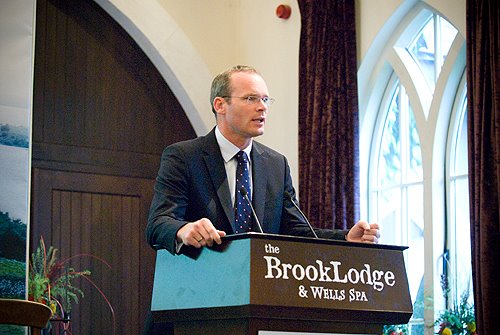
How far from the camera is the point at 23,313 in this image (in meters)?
2.16

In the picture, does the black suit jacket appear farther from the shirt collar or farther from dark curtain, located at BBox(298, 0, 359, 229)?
dark curtain, located at BBox(298, 0, 359, 229)

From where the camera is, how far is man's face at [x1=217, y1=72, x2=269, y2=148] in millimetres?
3357

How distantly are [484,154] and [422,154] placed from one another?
0.82 m

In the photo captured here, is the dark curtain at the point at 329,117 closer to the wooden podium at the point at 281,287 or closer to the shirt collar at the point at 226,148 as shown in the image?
the shirt collar at the point at 226,148

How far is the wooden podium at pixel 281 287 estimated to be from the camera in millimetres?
2615

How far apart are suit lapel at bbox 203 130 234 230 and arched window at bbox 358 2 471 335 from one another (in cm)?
214

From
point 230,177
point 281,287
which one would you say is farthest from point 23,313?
point 230,177

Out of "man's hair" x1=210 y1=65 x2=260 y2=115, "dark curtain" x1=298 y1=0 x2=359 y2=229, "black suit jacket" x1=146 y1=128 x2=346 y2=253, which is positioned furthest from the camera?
"dark curtain" x1=298 y1=0 x2=359 y2=229

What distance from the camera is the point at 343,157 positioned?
19.0 feet

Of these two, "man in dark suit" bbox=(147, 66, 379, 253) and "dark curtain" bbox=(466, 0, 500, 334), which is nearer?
"man in dark suit" bbox=(147, 66, 379, 253)

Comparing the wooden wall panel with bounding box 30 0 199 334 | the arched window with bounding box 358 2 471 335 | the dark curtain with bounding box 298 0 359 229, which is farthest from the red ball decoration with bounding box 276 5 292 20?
the wooden wall panel with bounding box 30 0 199 334

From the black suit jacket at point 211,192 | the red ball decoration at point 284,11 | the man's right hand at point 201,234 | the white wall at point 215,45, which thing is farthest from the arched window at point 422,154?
the man's right hand at point 201,234

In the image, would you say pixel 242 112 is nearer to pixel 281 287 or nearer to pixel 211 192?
pixel 211 192

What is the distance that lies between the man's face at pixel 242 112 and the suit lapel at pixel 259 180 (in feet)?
0.23
